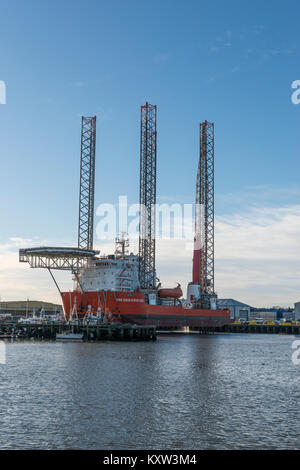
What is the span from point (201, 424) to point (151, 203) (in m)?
82.6

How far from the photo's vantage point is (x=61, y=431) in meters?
22.2

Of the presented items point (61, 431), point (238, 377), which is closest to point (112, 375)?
point (238, 377)

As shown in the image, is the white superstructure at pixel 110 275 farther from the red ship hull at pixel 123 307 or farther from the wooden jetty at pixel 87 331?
the wooden jetty at pixel 87 331

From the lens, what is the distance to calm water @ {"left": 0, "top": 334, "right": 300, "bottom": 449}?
21281mm

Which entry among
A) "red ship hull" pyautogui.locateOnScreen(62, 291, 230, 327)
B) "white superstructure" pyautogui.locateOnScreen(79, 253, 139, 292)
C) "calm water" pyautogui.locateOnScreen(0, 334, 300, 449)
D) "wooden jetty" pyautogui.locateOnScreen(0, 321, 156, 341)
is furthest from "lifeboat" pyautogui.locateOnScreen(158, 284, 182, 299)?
"calm water" pyautogui.locateOnScreen(0, 334, 300, 449)

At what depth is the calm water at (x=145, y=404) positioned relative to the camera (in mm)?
21281

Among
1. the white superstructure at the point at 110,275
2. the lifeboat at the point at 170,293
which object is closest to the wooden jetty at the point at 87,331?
the white superstructure at the point at 110,275

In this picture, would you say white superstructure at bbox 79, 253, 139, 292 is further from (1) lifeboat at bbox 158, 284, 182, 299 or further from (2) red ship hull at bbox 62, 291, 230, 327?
(1) lifeboat at bbox 158, 284, 182, 299

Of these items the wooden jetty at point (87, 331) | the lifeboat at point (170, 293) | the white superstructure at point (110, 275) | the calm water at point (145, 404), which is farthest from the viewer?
the lifeboat at point (170, 293)

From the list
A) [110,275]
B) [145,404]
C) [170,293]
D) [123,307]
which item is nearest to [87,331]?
[123,307]

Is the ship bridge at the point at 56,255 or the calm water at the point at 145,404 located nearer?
the calm water at the point at 145,404

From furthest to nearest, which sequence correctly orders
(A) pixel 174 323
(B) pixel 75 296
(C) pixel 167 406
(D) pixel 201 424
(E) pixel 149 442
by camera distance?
(A) pixel 174 323
(B) pixel 75 296
(C) pixel 167 406
(D) pixel 201 424
(E) pixel 149 442

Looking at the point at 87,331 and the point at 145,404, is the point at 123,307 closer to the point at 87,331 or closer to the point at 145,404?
the point at 87,331
